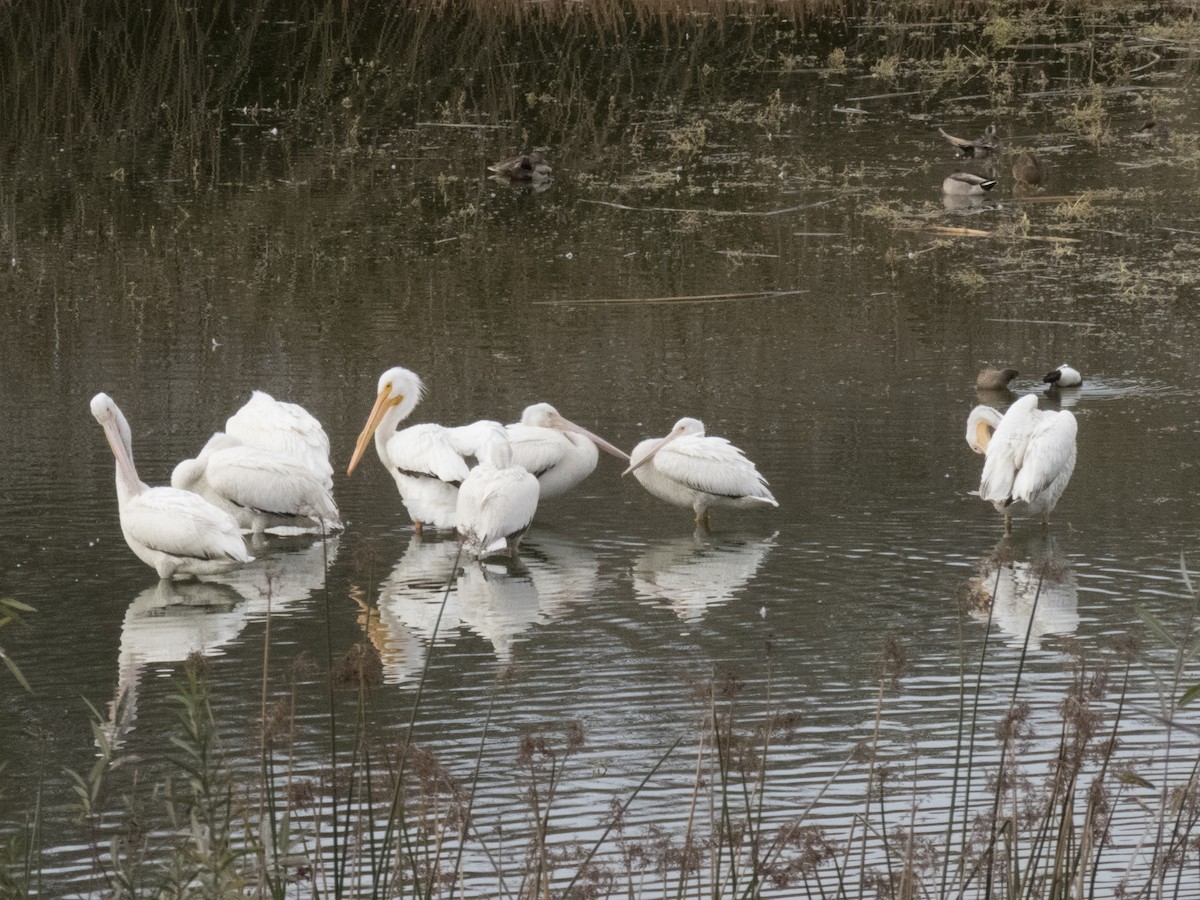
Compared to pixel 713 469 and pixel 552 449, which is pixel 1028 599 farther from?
pixel 552 449

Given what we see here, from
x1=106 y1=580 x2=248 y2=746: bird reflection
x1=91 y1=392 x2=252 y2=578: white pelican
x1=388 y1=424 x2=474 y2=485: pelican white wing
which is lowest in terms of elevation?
x1=106 y1=580 x2=248 y2=746: bird reflection

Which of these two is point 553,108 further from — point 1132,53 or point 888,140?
point 1132,53

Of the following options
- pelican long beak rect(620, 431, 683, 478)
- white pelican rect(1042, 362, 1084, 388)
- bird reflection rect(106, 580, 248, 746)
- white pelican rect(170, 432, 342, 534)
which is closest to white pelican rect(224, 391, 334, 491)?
white pelican rect(170, 432, 342, 534)

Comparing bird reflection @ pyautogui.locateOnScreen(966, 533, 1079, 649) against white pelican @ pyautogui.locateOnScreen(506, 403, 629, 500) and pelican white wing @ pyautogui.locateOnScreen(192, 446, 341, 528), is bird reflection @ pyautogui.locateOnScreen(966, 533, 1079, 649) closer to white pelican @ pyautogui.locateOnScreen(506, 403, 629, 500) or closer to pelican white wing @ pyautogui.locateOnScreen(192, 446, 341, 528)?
white pelican @ pyautogui.locateOnScreen(506, 403, 629, 500)

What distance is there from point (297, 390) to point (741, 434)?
2.35 m

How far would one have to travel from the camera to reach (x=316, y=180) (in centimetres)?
Result: 1500

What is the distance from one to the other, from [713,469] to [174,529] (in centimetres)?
213

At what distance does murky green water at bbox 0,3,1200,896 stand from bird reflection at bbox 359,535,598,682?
1.1 inches

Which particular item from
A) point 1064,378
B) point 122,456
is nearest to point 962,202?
point 1064,378

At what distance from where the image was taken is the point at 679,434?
26.3 ft

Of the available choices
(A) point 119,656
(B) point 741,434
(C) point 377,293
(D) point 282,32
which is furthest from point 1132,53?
(A) point 119,656

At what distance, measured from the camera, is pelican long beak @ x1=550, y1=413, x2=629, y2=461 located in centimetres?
805

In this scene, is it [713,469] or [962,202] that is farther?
[962,202]

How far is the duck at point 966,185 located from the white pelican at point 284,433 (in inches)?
285
